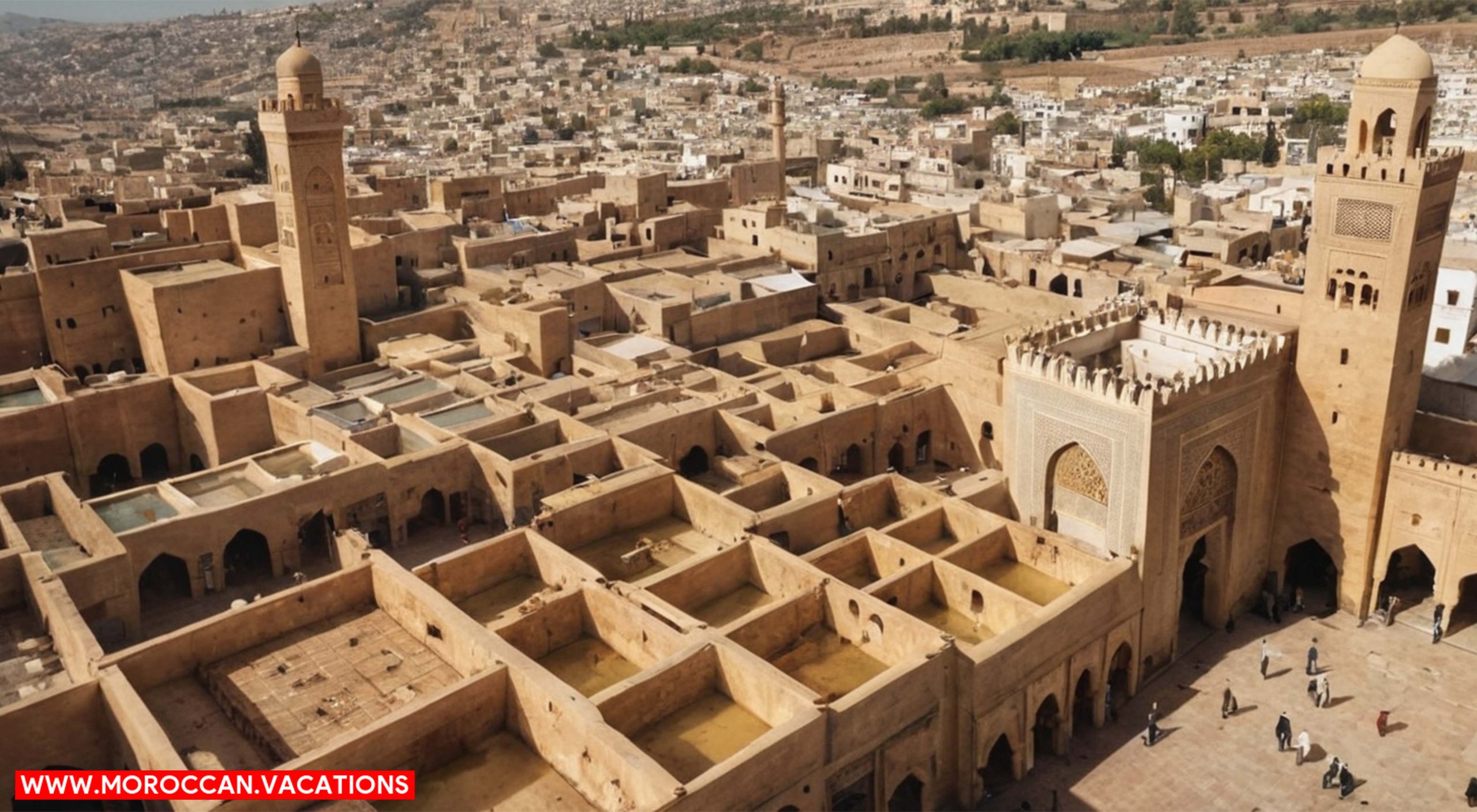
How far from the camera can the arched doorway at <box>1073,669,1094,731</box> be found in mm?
18828

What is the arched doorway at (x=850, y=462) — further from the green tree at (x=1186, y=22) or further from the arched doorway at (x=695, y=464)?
the green tree at (x=1186, y=22)

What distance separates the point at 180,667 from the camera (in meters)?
16.5

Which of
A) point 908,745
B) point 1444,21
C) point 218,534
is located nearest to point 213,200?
point 218,534

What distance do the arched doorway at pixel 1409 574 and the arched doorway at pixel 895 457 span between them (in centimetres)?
956

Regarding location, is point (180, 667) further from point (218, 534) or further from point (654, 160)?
point (654, 160)

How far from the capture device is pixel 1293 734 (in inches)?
727

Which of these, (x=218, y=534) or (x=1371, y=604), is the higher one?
(x=218, y=534)

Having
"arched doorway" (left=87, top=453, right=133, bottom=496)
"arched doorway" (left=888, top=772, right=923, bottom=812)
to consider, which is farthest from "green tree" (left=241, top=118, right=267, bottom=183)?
"arched doorway" (left=888, top=772, right=923, bottom=812)

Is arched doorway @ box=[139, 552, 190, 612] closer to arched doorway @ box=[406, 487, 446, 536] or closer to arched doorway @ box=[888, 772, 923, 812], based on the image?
arched doorway @ box=[406, 487, 446, 536]

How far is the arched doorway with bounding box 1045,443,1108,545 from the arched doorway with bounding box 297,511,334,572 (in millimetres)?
13039

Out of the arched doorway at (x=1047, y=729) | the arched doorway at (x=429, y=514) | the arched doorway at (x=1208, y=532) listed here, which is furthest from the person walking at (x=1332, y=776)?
the arched doorway at (x=429, y=514)

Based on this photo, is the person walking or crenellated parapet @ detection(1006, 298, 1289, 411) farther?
crenellated parapet @ detection(1006, 298, 1289, 411)

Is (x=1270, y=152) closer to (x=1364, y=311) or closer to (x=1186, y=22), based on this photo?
(x=1364, y=311)

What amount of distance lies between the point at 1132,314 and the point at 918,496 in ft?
19.3
